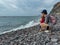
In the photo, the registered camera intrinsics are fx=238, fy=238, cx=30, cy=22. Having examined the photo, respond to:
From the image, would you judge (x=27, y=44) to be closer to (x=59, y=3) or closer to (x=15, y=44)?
(x=15, y=44)

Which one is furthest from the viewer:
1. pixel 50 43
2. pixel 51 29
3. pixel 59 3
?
pixel 59 3

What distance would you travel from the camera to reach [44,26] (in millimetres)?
17719

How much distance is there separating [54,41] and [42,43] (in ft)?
2.44

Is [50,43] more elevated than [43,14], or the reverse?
[43,14]

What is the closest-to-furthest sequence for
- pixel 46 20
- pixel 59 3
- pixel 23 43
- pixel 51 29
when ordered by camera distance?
pixel 23 43
pixel 46 20
pixel 51 29
pixel 59 3

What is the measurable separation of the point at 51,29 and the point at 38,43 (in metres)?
4.07

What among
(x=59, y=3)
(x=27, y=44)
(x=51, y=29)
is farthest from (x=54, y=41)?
(x=59, y=3)

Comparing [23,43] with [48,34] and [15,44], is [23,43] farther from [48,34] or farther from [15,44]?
[48,34]

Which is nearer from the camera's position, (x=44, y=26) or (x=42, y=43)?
(x=42, y=43)

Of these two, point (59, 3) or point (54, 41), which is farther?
point (59, 3)

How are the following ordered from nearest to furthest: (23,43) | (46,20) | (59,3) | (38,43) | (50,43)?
(50,43) → (38,43) → (23,43) → (46,20) → (59,3)

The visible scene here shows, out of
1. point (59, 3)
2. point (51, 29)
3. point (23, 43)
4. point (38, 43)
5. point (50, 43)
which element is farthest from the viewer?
point (59, 3)

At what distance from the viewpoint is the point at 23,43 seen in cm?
1583

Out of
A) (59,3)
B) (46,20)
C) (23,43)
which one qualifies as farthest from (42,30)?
(59,3)
